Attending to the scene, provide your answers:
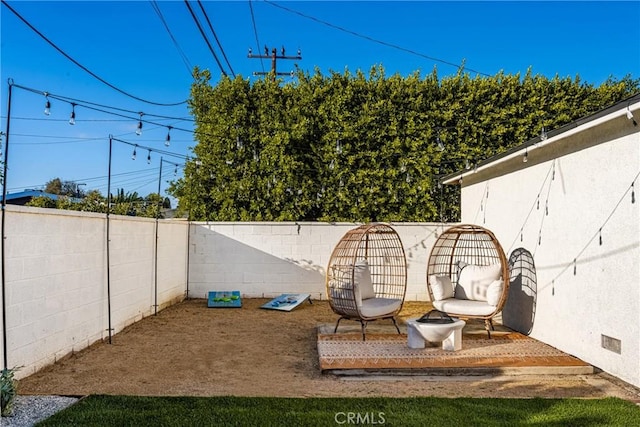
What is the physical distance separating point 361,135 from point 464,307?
455 cm

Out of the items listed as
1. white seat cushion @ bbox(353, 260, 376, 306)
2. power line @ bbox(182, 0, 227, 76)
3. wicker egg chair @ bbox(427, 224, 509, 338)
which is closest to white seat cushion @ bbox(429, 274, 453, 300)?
wicker egg chair @ bbox(427, 224, 509, 338)

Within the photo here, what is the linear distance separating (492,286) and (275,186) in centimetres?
495

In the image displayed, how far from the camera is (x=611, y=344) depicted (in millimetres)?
4457

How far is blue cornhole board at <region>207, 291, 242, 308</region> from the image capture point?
8656 millimetres

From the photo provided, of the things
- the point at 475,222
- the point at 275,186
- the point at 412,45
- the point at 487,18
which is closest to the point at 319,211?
the point at 275,186

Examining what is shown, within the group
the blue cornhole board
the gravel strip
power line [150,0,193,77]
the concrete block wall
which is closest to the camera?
the gravel strip

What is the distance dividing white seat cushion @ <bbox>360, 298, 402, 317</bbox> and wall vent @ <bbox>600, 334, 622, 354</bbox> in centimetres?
236

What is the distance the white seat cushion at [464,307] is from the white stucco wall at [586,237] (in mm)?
630

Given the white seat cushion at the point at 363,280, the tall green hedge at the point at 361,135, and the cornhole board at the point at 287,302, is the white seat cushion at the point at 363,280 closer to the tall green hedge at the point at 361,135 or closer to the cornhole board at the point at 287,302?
the cornhole board at the point at 287,302

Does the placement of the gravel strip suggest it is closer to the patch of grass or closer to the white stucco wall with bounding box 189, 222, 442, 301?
the patch of grass

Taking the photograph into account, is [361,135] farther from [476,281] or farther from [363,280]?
[476,281]

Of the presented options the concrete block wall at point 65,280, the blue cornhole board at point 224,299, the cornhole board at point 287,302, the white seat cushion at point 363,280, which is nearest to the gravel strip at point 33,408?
the concrete block wall at point 65,280

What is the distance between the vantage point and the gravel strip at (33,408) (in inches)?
123

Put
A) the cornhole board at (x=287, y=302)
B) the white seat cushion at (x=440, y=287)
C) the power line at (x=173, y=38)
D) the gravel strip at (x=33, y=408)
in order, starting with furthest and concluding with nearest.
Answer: the cornhole board at (x=287, y=302)
the power line at (x=173, y=38)
the white seat cushion at (x=440, y=287)
the gravel strip at (x=33, y=408)
